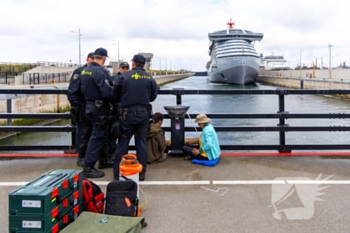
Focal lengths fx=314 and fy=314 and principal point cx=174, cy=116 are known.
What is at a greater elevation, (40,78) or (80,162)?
(40,78)

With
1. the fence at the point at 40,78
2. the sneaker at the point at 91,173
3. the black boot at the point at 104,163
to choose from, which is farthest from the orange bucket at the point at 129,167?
the fence at the point at 40,78

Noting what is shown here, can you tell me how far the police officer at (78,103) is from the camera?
477cm

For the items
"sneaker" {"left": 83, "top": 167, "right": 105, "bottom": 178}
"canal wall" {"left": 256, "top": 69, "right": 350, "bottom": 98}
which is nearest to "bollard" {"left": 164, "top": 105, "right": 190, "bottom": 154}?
"sneaker" {"left": 83, "top": 167, "right": 105, "bottom": 178}

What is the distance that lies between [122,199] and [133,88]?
5.44ft

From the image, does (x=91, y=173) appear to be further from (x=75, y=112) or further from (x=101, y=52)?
(x=101, y=52)

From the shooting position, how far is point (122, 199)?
9.91 ft

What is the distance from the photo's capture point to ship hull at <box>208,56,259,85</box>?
2591 inches

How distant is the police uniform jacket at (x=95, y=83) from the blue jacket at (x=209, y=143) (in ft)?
5.15

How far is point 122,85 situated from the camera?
165 inches

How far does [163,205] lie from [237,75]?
6616cm

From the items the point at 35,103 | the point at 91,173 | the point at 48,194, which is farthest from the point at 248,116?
the point at 35,103

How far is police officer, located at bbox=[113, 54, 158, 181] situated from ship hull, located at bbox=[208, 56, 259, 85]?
209 feet

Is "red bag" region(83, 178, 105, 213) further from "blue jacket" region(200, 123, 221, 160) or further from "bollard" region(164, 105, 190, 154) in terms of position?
"bollard" region(164, 105, 190, 154)

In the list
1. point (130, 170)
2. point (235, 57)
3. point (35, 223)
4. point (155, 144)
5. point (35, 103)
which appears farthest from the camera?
point (235, 57)
